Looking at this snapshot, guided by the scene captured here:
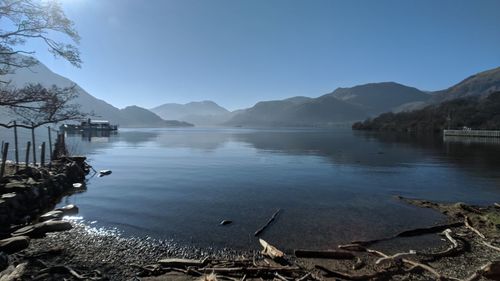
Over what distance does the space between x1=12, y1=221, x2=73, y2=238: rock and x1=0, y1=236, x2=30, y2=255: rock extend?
1.37 metres

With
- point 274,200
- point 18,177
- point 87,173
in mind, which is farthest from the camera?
point 87,173

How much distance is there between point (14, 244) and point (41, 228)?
7.01 feet

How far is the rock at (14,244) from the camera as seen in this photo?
41.0 ft

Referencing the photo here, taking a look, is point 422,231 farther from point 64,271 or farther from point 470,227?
point 64,271

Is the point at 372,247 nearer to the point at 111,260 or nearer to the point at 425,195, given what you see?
the point at 111,260

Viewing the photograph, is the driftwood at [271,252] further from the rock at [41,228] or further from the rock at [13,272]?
the rock at [41,228]

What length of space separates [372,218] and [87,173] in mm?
27608

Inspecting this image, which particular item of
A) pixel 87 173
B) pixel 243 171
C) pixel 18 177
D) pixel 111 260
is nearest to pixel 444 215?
pixel 111 260

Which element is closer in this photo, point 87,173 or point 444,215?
point 444,215

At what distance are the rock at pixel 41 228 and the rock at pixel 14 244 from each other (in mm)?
1373

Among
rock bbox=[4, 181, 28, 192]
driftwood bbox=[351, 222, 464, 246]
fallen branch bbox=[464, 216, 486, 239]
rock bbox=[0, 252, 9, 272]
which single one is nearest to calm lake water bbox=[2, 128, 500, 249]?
→ driftwood bbox=[351, 222, 464, 246]

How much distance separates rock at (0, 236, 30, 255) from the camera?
1251 centimetres

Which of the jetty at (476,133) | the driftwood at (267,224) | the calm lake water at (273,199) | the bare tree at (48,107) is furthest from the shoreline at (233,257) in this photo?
the jetty at (476,133)

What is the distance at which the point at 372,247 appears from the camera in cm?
1383
